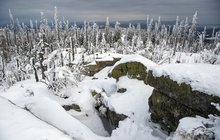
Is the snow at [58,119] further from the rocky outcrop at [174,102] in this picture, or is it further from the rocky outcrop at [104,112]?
the rocky outcrop at [104,112]

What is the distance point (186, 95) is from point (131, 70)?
8918mm

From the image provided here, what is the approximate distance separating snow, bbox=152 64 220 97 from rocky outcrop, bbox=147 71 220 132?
25 cm

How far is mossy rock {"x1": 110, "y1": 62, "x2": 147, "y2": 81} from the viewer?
18.4 meters

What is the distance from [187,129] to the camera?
299 inches

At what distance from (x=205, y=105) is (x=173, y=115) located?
7.95 ft

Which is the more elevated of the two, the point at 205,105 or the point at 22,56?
the point at 205,105

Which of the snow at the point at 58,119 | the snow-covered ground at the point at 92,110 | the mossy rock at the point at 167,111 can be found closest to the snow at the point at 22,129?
the snow-covered ground at the point at 92,110

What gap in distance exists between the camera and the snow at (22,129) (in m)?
5.84

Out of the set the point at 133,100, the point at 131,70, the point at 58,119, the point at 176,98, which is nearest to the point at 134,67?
the point at 131,70

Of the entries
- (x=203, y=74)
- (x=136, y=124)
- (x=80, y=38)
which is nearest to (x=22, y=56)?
(x=80, y=38)

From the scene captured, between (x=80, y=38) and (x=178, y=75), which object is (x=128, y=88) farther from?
(x=80, y=38)

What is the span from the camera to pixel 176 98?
1122 cm

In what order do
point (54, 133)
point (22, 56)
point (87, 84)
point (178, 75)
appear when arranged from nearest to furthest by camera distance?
point (54, 133), point (178, 75), point (87, 84), point (22, 56)

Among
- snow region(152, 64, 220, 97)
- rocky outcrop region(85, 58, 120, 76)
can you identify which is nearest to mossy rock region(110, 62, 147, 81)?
snow region(152, 64, 220, 97)
